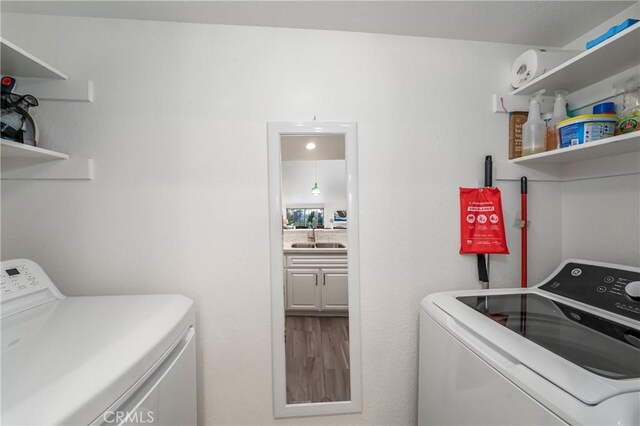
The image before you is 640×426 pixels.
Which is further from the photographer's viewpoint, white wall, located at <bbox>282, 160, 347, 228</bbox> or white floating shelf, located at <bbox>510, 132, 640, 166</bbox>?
white wall, located at <bbox>282, 160, 347, 228</bbox>

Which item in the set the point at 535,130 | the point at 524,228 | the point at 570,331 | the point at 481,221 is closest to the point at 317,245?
the point at 481,221

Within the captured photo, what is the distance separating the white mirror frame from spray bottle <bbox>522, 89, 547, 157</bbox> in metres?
0.88

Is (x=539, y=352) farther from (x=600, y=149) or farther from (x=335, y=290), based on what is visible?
(x=600, y=149)

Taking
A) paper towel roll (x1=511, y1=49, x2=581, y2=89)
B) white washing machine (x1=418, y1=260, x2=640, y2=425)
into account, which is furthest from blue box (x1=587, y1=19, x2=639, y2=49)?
white washing machine (x1=418, y1=260, x2=640, y2=425)

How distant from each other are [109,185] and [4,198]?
1.47ft

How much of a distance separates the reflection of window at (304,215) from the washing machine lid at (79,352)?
2.02 ft

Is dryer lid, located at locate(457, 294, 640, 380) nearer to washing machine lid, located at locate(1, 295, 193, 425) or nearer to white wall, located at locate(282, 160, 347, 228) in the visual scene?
white wall, located at locate(282, 160, 347, 228)

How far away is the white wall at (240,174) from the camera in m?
1.19

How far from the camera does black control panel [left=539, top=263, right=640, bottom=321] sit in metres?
0.91

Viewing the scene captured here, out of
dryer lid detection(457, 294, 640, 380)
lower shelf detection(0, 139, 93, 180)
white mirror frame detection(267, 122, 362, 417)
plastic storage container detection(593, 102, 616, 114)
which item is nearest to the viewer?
dryer lid detection(457, 294, 640, 380)

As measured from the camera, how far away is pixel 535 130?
1251 millimetres

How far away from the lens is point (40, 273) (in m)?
1.04

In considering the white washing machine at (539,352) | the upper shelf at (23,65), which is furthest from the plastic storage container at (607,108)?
the upper shelf at (23,65)

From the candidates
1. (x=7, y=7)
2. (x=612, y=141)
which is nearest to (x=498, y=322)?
(x=612, y=141)
